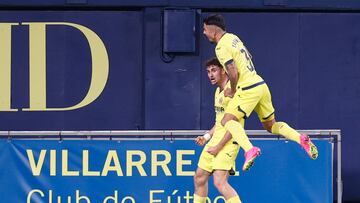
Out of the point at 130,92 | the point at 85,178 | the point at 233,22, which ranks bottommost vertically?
the point at 85,178

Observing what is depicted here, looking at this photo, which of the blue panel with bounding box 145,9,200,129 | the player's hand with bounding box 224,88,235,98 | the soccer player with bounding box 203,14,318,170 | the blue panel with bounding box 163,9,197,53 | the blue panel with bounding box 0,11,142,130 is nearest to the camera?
the soccer player with bounding box 203,14,318,170

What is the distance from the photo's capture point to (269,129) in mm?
9977

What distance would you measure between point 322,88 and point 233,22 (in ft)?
4.74

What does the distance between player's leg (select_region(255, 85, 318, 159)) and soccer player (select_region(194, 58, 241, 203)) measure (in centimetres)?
35

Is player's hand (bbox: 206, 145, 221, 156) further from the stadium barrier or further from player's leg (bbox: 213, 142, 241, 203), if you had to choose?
the stadium barrier

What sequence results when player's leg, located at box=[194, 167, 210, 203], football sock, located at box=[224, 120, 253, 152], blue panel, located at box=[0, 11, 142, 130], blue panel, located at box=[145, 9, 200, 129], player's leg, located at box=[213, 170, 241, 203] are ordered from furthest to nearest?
blue panel, located at box=[0, 11, 142, 130], blue panel, located at box=[145, 9, 200, 129], player's leg, located at box=[194, 167, 210, 203], player's leg, located at box=[213, 170, 241, 203], football sock, located at box=[224, 120, 253, 152]

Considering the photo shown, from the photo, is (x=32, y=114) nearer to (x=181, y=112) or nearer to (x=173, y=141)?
(x=181, y=112)

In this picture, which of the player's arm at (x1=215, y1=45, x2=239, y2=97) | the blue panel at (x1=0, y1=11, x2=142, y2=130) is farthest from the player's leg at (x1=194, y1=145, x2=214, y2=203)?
the blue panel at (x1=0, y1=11, x2=142, y2=130)

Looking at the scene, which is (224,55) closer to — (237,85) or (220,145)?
(237,85)

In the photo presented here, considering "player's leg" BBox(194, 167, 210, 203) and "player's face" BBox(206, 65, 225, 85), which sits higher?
"player's face" BBox(206, 65, 225, 85)

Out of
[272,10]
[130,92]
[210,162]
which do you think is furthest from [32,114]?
[210,162]

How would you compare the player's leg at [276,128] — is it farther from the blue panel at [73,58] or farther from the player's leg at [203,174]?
the blue panel at [73,58]

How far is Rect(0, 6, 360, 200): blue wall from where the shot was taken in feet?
43.4

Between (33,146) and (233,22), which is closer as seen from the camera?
(33,146)
